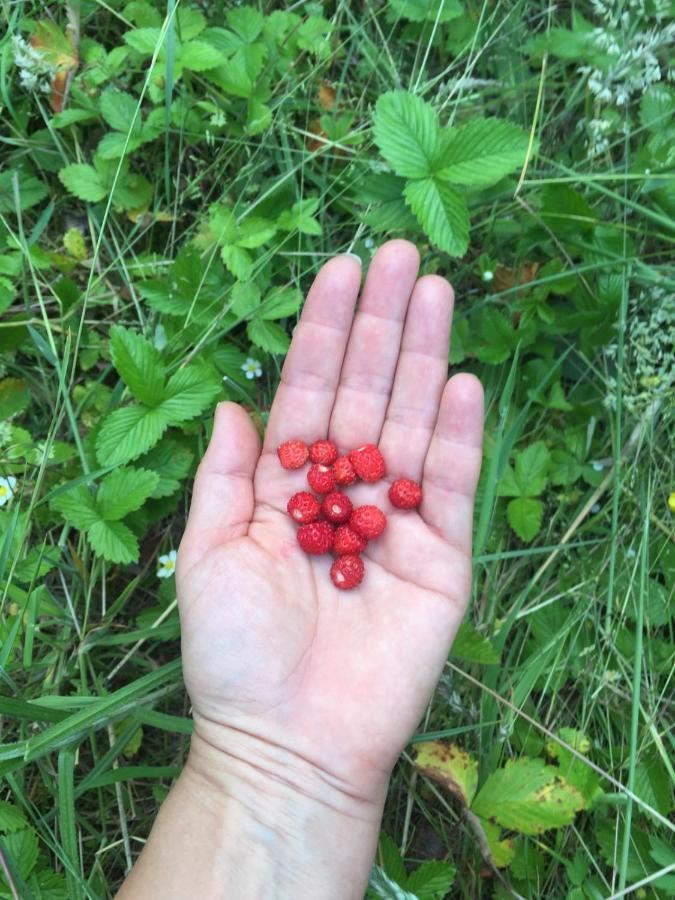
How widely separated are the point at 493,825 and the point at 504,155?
2215mm

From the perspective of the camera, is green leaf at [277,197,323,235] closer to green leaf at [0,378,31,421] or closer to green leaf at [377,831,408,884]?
green leaf at [0,378,31,421]

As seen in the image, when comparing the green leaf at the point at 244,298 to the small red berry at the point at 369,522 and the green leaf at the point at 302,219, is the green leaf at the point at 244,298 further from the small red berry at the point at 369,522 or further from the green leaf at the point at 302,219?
the small red berry at the point at 369,522

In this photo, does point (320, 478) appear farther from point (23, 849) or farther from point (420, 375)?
point (23, 849)

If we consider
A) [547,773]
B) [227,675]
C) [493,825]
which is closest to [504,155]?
[227,675]

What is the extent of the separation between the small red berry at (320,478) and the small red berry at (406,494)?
0.20 m

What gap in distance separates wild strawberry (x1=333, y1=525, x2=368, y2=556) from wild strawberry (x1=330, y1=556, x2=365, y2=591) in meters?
0.03

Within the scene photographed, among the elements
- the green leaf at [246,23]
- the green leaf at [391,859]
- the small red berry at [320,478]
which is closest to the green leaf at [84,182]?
the green leaf at [246,23]

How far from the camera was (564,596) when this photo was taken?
2840 mm

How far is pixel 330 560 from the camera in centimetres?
234

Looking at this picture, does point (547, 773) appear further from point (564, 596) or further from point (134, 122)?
point (134, 122)

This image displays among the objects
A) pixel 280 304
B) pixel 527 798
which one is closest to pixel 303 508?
pixel 280 304

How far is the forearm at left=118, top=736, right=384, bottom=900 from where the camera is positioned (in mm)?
1943

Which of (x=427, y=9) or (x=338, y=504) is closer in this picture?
(x=338, y=504)

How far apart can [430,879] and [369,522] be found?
1127mm
